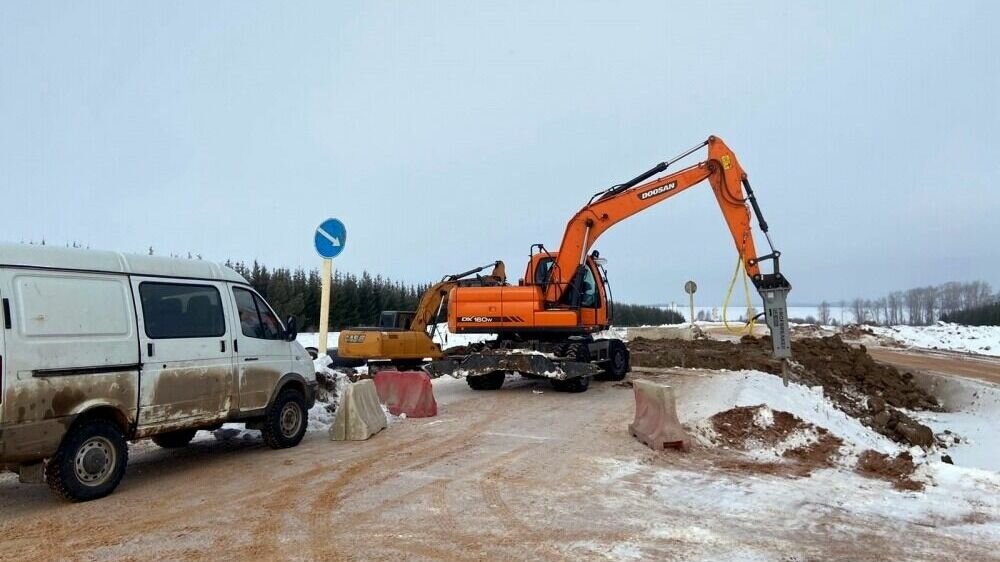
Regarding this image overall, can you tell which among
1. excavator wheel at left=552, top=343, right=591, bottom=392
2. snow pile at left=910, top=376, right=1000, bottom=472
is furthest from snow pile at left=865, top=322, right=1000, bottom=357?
excavator wheel at left=552, top=343, right=591, bottom=392

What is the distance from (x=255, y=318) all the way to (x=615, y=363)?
9683 mm

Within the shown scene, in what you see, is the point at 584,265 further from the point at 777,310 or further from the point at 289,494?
the point at 289,494

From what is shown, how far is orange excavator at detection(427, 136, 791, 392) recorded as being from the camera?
14.4 metres

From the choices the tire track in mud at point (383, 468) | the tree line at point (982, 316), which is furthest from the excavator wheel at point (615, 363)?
the tree line at point (982, 316)

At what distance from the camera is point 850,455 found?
850 centimetres

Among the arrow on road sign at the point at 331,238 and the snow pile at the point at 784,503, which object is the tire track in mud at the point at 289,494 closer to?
the snow pile at the point at 784,503

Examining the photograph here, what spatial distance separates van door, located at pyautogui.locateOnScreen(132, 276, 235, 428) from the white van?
0.01m

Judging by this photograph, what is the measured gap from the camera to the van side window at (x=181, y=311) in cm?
723

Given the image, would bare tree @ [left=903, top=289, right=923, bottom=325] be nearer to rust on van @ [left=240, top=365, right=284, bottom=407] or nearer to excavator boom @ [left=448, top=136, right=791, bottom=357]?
excavator boom @ [left=448, top=136, right=791, bottom=357]

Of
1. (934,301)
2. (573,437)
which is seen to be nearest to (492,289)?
(573,437)

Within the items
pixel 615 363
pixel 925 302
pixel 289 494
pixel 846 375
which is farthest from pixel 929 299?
pixel 289 494

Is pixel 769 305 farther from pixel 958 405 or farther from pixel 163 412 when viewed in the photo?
pixel 163 412

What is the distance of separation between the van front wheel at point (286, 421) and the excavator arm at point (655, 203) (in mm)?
6934

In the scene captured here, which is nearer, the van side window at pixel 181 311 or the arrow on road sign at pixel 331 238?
the van side window at pixel 181 311
